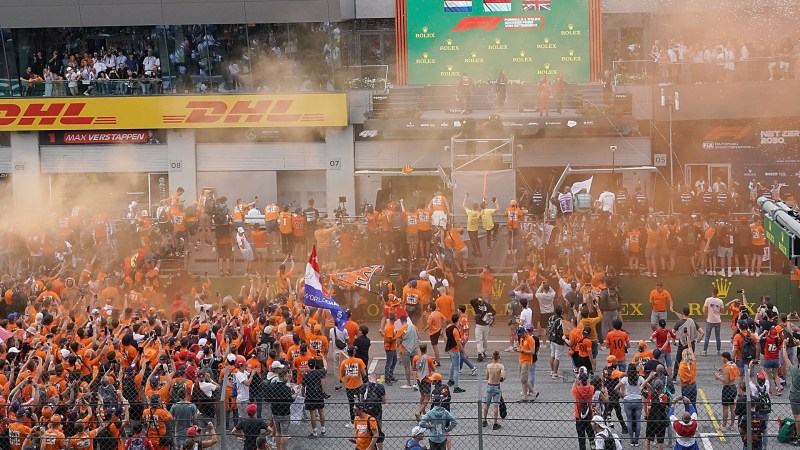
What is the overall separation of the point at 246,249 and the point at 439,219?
4.39m

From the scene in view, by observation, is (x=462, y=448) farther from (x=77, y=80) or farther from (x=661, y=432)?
(x=77, y=80)

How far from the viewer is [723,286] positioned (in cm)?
2634

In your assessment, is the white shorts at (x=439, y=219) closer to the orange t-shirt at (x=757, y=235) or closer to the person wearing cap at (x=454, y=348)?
the orange t-shirt at (x=757, y=235)

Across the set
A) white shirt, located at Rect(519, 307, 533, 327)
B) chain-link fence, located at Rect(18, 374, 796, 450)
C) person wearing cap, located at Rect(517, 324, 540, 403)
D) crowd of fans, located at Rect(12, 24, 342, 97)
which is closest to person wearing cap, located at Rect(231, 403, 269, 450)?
chain-link fence, located at Rect(18, 374, 796, 450)

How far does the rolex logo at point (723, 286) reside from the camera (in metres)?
26.3

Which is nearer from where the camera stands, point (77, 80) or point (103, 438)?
point (103, 438)

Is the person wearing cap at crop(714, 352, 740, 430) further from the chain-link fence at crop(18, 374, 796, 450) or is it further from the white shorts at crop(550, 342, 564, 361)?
the white shorts at crop(550, 342, 564, 361)

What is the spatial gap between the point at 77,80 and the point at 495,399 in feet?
71.4

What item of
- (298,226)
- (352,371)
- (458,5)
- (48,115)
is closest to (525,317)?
(352,371)

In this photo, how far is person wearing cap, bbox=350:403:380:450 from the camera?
15.6 meters

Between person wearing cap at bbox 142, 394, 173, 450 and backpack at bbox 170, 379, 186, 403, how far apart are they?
0.62 m

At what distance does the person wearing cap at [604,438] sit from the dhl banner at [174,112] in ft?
68.0

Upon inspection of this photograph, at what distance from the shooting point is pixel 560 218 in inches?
1088

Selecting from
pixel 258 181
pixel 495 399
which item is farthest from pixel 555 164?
pixel 495 399
